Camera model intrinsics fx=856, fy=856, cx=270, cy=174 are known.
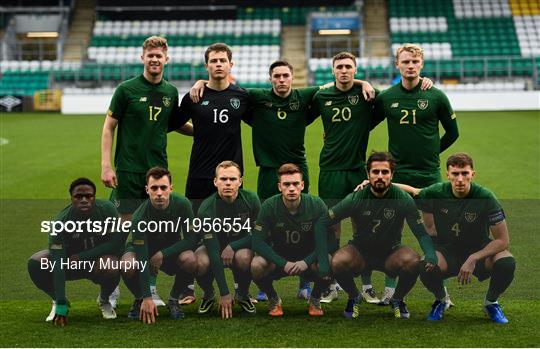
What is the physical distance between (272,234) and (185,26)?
1255 inches

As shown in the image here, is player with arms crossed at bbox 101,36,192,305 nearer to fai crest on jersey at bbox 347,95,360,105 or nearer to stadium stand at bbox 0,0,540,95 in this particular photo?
fai crest on jersey at bbox 347,95,360,105

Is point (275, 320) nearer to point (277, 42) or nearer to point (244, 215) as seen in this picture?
point (244, 215)

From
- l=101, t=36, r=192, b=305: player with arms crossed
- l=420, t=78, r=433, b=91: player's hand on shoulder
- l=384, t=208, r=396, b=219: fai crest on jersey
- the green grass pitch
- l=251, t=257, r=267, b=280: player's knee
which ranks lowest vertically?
the green grass pitch

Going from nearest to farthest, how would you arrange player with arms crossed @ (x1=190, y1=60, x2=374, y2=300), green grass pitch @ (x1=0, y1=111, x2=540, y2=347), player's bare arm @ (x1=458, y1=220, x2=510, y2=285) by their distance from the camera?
green grass pitch @ (x1=0, y1=111, x2=540, y2=347) → player's bare arm @ (x1=458, y1=220, x2=510, y2=285) → player with arms crossed @ (x1=190, y1=60, x2=374, y2=300)

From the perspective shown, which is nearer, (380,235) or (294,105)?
(380,235)

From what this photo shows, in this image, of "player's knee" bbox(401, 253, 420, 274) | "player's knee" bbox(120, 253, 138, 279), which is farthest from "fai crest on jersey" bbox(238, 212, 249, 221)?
"player's knee" bbox(401, 253, 420, 274)

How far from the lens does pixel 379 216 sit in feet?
19.7

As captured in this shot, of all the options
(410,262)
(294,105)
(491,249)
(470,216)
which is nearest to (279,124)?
(294,105)

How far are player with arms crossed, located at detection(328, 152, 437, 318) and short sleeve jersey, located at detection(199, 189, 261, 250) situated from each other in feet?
1.97

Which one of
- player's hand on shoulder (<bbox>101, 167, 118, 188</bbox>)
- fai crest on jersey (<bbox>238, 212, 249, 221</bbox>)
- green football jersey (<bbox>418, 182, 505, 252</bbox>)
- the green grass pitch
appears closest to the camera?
the green grass pitch

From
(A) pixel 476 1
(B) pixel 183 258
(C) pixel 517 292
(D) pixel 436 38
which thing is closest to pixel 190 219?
(B) pixel 183 258

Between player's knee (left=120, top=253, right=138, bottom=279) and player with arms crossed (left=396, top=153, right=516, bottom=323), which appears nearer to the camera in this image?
player with arms crossed (left=396, top=153, right=516, bottom=323)

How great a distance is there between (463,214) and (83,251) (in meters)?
2.68

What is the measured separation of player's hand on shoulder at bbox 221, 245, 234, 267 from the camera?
6102mm
